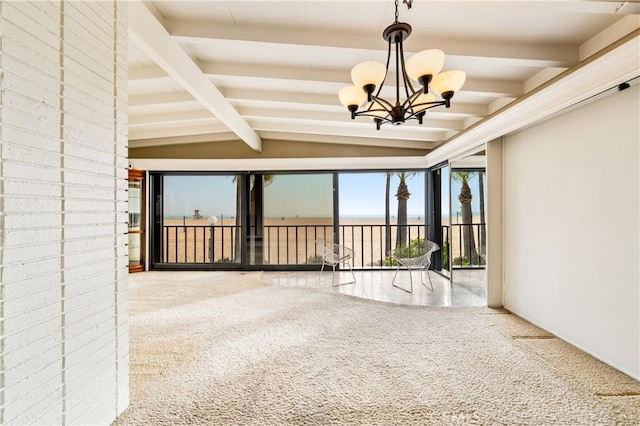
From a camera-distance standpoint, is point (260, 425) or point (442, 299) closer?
point (260, 425)

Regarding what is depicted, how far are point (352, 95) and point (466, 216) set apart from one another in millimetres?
2735

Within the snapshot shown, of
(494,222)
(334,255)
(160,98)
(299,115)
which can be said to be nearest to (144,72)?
(160,98)

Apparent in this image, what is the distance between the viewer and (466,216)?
4.09 m

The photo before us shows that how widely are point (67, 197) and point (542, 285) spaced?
3.57m

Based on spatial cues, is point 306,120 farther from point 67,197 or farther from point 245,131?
point 67,197

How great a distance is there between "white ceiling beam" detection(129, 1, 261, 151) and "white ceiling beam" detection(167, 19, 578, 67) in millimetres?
119

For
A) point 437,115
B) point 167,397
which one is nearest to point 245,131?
point 437,115

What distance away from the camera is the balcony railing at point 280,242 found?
550 cm

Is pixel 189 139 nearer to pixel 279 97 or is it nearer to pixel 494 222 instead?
pixel 279 97

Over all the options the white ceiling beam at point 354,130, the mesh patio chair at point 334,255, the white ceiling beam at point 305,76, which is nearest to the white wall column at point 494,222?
the white ceiling beam at point 305,76

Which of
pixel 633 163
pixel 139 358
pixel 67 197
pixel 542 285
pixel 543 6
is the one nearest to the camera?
pixel 67 197

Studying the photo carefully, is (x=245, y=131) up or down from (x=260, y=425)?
up

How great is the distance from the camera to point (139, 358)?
2.20m

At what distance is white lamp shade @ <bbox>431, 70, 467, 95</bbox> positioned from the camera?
1.99 m
